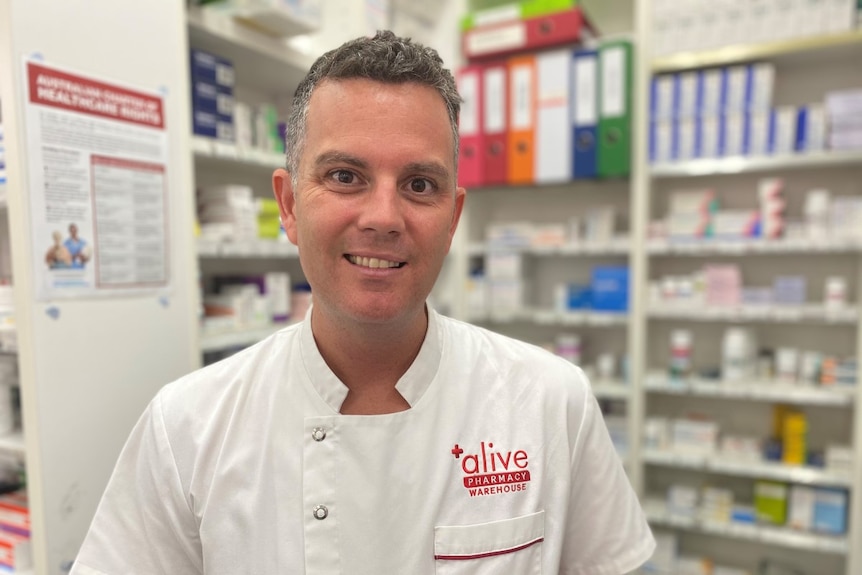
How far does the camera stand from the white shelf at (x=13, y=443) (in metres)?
1.49

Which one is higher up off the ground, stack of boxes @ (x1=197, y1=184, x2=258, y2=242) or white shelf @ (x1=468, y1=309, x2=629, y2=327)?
stack of boxes @ (x1=197, y1=184, x2=258, y2=242)

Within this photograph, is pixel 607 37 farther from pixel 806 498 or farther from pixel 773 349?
pixel 806 498

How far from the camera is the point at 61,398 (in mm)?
1461

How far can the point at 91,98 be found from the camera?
1.55m

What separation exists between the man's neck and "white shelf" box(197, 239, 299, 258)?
944 mm

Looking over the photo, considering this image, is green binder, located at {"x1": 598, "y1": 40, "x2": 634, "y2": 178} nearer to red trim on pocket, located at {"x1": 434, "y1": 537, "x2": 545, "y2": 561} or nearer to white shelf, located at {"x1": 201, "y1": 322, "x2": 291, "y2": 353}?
white shelf, located at {"x1": 201, "y1": 322, "x2": 291, "y2": 353}

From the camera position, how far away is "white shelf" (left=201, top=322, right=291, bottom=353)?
1.97 m

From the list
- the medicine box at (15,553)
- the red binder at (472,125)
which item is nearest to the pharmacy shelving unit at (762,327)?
the red binder at (472,125)

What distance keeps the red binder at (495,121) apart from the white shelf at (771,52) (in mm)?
753

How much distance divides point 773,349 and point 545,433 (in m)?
2.27

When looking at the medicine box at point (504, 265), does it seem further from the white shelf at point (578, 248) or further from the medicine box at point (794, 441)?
the medicine box at point (794, 441)

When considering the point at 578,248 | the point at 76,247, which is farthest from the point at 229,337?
the point at 578,248

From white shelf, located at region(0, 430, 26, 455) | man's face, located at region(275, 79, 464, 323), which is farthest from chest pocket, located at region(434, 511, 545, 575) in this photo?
white shelf, located at region(0, 430, 26, 455)

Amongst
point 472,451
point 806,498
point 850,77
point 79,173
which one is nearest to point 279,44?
point 79,173
